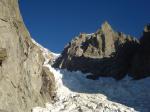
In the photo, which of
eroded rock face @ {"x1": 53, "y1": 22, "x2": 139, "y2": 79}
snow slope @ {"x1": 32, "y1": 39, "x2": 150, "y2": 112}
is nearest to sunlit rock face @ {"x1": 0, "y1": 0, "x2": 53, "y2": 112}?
snow slope @ {"x1": 32, "y1": 39, "x2": 150, "y2": 112}

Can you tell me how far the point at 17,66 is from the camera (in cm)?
6700

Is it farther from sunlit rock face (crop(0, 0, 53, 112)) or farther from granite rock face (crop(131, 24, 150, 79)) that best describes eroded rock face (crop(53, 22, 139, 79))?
sunlit rock face (crop(0, 0, 53, 112))

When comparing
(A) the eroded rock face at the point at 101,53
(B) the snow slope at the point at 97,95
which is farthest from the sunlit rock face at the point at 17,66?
(A) the eroded rock face at the point at 101,53

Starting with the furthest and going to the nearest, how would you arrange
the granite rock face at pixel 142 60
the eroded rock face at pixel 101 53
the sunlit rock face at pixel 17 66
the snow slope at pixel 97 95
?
the eroded rock face at pixel 101 53, the granite rock face at pixel 142 60, the snow slope at pixel 97 95, the sunlit rock face at pixel 17 66

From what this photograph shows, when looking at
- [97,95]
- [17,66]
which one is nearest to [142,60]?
[97,95]

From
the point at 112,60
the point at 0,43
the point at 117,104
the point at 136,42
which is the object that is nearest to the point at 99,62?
the point at 112,60

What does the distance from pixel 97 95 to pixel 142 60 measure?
1695 cm

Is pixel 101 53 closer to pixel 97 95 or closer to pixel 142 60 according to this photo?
pixel 142 60

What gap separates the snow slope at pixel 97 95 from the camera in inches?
2803

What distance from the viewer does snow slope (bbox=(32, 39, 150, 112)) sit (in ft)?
234

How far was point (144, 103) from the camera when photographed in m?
74.1

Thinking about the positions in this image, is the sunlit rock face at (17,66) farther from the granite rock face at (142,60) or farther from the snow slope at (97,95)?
the granite rock face at (142,60)

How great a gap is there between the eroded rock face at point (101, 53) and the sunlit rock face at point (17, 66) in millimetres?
20042

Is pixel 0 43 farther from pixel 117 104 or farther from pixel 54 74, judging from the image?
pixel 54 74
